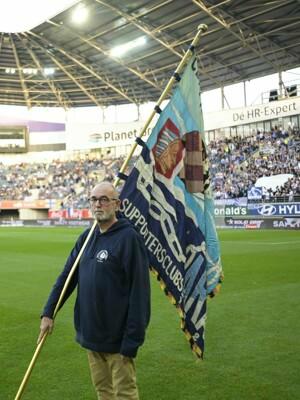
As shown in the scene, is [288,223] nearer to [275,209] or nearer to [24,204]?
[275,209]

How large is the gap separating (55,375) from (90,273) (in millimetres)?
2420

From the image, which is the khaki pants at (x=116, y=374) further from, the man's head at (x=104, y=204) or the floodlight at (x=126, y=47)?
the floodlight at (x=126, y=47)

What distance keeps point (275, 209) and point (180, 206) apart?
30.1 meters

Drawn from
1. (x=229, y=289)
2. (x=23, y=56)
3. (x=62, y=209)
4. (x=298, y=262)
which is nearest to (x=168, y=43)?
(x=23, y=56)

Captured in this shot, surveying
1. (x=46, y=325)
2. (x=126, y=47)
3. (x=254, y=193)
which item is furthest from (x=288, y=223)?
(x=46, y=325)

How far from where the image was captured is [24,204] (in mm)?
60500

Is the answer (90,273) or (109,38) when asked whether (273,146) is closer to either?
(109,38)

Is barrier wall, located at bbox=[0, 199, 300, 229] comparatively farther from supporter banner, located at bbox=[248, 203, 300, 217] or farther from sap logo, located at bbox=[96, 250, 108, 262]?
sap logo, located at bbox=[96, 250, 108, 262]

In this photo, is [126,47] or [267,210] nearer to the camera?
[267,210]

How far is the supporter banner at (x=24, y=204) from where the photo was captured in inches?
2306

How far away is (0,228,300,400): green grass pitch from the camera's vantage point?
517 centimetres

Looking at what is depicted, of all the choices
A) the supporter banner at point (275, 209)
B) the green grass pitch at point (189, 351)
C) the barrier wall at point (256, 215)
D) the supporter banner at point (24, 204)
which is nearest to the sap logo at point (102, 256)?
the green grass pitch at point (189, 351)

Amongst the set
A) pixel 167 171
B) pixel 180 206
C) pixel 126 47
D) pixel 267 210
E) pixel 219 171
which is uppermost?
pixel 126 47

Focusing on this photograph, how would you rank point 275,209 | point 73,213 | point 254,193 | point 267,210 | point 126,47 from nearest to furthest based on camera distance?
point 275,209
point 267,210
point 254,193
point 126,47
point 73,213
